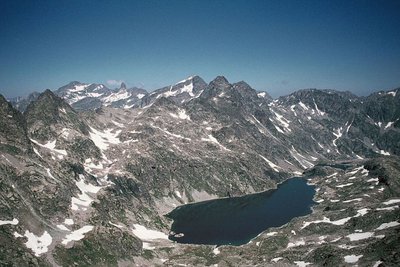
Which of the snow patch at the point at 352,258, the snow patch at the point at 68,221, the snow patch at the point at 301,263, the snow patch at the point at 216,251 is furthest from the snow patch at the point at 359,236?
the snow patch at the point at 68,221

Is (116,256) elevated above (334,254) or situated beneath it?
elevated above

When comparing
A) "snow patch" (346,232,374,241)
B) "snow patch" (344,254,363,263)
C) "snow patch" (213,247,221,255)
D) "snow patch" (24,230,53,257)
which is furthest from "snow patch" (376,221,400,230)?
"snow patch" (24,230,53,257)

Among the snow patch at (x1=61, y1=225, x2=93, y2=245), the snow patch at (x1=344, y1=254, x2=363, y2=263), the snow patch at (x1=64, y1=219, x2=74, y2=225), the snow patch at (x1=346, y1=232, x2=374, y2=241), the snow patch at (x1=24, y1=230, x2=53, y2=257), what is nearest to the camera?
the snow patch at (x1=344, y1=254, x2=363, y2=263)

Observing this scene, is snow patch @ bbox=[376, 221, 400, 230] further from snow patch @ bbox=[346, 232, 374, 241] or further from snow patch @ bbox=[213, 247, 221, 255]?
snow patch @ bbox=[213, 247, 221, 255]

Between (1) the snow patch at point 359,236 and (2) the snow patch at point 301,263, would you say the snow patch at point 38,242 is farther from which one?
(1) the snow patch at point 359,236

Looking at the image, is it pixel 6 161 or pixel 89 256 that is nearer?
pixel 89 256

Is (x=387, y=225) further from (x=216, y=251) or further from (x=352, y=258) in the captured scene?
(x=216, y=251)

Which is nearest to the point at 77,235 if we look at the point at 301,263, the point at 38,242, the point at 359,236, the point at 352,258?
the point at 38,242

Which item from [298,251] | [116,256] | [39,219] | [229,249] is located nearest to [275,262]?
[298,251]

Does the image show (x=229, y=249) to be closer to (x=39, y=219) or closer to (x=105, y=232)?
(x=105, y=232)

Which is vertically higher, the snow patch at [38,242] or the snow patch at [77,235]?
the snow patch at [38,242]

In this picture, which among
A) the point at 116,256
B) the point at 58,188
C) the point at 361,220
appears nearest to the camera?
the point at 116,256
